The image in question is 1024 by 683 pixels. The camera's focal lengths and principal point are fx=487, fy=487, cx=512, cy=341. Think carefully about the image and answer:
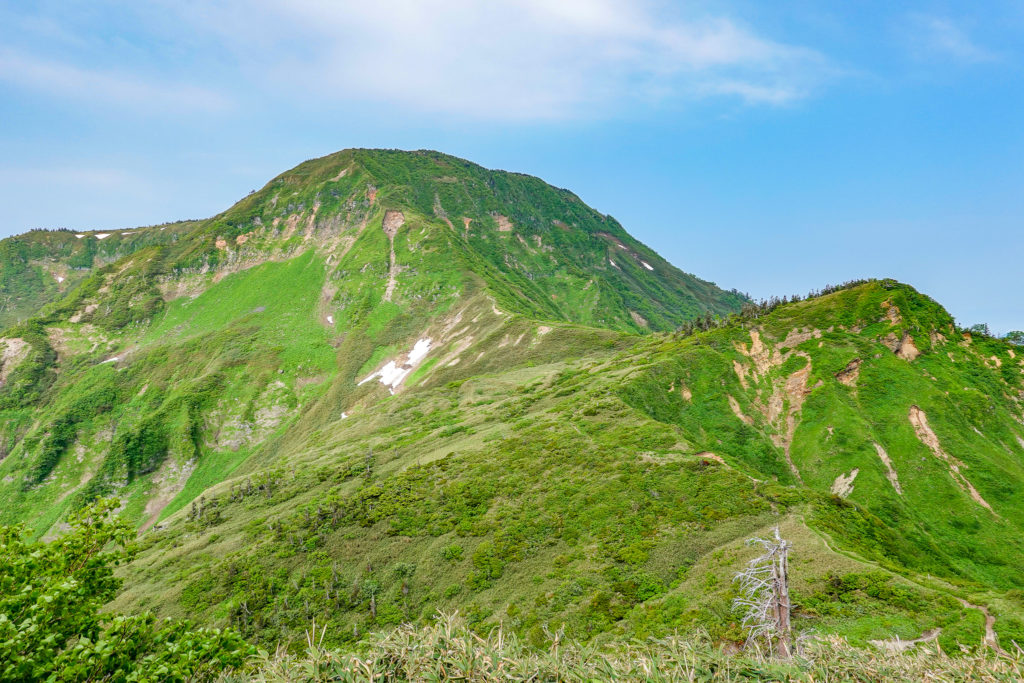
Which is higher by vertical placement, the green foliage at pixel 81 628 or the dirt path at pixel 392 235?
the dirt path at pixel 392 235

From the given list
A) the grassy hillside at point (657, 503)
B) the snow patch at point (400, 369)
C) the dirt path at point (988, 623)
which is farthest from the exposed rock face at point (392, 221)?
the dirt path at point (988, 623)

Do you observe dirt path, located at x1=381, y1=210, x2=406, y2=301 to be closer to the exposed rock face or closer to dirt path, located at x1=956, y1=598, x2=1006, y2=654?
the exposed rock face

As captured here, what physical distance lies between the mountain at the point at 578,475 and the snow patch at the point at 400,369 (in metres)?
1.14

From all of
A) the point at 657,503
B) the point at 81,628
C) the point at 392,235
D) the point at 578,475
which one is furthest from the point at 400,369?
the point at 81,628

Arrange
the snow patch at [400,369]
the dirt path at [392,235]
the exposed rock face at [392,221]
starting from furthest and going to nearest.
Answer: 1. the exposed rock face at [392,221]
2. the dirt path at [392,235]
3. the snow patch at [400,369]

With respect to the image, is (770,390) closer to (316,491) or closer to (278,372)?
(316,491)

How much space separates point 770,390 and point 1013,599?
145ft

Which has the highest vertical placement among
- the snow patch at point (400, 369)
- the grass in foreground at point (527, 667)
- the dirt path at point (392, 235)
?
the dirt path at point (392, 235)

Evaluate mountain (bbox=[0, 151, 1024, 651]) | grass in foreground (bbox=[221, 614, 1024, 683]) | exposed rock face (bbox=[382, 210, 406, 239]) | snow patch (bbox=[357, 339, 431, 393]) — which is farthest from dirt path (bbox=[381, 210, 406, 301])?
grass in foreground (bbox=[221, 614, 1024, 683])

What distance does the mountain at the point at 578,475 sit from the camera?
33.4m

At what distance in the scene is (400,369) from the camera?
128m

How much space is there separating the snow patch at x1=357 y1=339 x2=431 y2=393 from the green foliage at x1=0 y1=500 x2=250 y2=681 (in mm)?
101049

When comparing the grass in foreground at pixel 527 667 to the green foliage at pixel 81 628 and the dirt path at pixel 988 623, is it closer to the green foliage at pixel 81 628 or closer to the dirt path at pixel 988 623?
the green foliage at pixel 81 628

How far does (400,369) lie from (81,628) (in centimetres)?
11399
